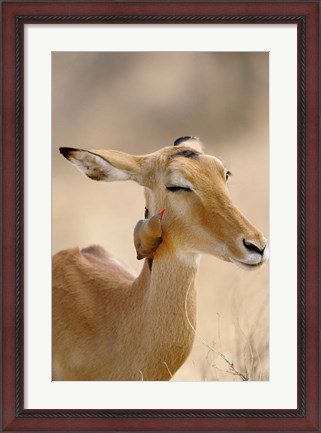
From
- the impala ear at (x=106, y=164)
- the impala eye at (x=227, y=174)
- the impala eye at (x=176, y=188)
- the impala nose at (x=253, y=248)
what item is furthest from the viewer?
the impala eye at (x=227, y=174)

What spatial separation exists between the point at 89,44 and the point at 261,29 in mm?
867

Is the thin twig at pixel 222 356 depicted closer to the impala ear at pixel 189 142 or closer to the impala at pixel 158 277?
the impala at pixel 158 277

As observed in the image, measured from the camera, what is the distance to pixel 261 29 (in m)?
5.85

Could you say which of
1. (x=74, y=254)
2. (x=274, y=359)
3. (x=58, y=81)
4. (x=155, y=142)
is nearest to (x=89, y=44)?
(x=58, y=81)

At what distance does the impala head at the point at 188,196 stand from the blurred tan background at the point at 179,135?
19cm

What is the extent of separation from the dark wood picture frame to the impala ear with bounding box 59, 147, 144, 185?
0.33 meters

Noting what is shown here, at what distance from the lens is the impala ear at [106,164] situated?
5.68m

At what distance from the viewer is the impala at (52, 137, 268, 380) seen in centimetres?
571

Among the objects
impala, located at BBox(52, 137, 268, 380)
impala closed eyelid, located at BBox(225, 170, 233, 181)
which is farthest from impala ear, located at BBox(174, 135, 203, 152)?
impala closed eyelid, located at BBox(225, 170, 233, 181)
